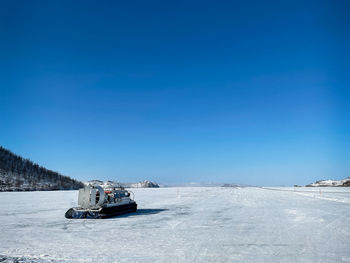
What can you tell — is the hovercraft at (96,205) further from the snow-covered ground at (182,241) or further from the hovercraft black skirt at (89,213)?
A: the snow-covered ground at (182,241)

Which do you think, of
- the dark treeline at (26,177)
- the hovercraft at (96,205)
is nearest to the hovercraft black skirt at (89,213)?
the hovercraft at (96,205)

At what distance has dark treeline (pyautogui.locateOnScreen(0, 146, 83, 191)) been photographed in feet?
263

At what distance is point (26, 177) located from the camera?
90.6 m

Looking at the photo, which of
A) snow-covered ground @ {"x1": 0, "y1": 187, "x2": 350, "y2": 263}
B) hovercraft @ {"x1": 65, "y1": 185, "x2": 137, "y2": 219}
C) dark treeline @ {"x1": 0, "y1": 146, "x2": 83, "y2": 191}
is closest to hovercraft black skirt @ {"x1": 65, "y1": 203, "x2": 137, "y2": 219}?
hovercraft @ {"x1": 65, "y1": 185, "x2": 137, "y2": 219}

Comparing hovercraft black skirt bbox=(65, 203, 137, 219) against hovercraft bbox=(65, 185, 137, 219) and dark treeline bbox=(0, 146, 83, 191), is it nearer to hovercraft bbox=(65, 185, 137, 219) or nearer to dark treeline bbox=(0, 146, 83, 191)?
hovercraft bbox=(65, 185, 137, 219)

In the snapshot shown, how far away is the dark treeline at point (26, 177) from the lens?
8031cm

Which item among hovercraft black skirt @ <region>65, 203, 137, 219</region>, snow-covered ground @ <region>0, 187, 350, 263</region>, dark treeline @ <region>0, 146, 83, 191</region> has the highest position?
dark treeline @ <region>0, 146, 83, 191</region>

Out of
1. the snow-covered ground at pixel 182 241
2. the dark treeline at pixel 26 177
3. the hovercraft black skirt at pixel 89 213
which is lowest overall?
the snow-covered ground at pixel 182 241

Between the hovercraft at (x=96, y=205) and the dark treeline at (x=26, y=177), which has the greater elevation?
the dark treeline at (x=26, y=177)

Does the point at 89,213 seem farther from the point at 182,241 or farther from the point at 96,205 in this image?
the point at 182,241

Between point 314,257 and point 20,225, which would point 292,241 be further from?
point 20,225

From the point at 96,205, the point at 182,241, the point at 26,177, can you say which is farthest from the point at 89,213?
the point at 26,177

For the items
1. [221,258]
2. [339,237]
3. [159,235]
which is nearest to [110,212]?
[159,235]

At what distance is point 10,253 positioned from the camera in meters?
7.93
